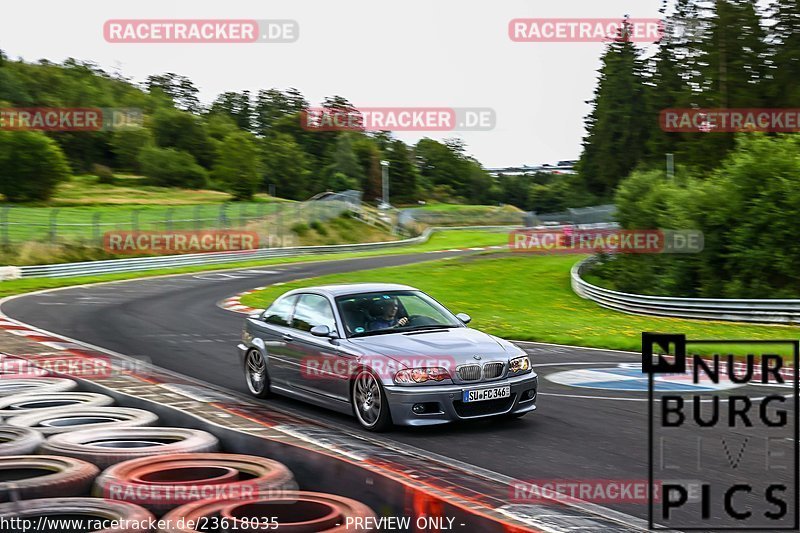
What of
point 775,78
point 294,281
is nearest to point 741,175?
point 294,281

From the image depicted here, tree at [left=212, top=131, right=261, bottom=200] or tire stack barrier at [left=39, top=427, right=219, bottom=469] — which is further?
tree at [left=212, top=131, right=261, bottom=200]

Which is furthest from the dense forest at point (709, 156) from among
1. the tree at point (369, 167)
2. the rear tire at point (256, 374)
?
the tree at point (369, 167)

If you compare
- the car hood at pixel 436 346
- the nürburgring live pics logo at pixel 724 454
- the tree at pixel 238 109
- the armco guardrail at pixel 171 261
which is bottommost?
the armco guardrail at pixel 171 261

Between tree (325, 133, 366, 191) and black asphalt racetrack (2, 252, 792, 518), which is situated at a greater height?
tree (325, 133, 366, 191)

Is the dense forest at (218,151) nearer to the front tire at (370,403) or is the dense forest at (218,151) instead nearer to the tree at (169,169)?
the tree at (169,169)

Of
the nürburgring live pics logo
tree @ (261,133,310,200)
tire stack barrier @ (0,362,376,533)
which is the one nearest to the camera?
tire stack barrier @ (0,362,376,533)

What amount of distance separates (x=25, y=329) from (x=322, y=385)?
1054 centimetres

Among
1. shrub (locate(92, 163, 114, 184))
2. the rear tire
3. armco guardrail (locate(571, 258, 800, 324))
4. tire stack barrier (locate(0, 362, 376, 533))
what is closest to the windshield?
the rear tire

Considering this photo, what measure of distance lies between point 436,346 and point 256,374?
9.57 feet

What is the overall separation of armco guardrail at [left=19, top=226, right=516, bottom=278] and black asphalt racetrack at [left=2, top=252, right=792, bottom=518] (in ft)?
38.3

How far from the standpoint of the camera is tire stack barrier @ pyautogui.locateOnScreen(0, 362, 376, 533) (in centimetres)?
531

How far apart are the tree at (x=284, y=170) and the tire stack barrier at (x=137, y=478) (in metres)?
107

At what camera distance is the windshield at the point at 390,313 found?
9.99m

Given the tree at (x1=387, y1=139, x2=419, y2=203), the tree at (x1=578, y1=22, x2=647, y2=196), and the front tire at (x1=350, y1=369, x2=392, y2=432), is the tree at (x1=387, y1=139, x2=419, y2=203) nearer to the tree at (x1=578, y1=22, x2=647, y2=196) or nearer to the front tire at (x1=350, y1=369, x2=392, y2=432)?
the tree at (x1=578, y1=22, x2=647, y2=196)
